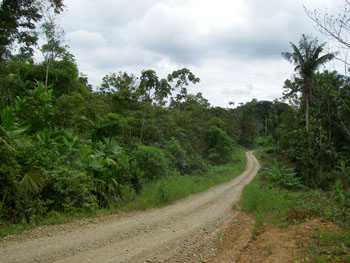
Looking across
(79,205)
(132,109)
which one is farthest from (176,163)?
(79,205)

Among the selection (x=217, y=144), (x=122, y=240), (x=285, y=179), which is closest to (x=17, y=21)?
(x=122, y=240)

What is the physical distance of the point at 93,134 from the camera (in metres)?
12.7

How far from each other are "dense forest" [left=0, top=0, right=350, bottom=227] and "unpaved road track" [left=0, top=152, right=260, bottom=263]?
1.26m

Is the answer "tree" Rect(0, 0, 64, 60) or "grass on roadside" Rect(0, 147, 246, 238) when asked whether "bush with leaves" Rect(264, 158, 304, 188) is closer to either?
"grass on roadside" Rect(0, 147, 246, 238)

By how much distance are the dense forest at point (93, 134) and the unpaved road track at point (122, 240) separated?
1259 millimetres

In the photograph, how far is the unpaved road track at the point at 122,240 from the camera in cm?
448

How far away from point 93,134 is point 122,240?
26.9 ft

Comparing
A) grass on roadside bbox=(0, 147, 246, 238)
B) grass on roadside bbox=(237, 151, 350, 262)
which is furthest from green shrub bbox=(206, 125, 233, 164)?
grass on roadside bbox=(237, 151, 350, 262)

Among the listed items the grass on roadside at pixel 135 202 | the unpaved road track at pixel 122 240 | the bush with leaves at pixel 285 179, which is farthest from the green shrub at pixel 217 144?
the unpaved road track at pixel 122 240

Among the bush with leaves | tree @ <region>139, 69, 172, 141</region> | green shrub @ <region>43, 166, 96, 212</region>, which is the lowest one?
the bush with leaves

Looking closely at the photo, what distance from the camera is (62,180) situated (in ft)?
23.5

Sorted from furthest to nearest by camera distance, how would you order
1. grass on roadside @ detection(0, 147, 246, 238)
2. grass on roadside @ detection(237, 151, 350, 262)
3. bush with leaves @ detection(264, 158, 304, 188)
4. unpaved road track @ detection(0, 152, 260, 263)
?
bush with leaves @ detection(264, 158, 304, 188) < grass on roadside @ detection(0, 147, 246, 238) < grass on roadside @ detection(237, 151, 350, 262) < unpaved road track @ detection(0, 152, 260, 263)

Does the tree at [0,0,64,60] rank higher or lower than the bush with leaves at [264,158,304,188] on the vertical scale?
higher

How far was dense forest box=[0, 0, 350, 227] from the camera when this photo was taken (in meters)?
6.82
